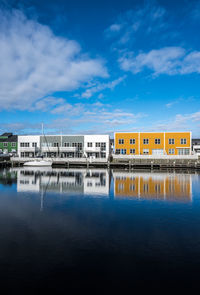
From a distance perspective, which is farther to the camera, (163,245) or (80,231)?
(80,231)

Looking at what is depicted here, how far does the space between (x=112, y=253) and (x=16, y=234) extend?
5211 mm

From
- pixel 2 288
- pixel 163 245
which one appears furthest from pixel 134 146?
pixel 2 288

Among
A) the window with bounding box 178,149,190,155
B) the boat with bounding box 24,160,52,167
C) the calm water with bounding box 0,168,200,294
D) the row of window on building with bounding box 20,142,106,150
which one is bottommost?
the calm water with bounding box 0,168,200,294

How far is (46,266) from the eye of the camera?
25.1 ft

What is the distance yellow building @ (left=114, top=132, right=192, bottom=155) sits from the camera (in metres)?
62.2

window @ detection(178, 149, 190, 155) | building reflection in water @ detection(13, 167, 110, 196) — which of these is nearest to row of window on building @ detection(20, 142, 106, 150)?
window @ detection(178, 149, 190, 155)

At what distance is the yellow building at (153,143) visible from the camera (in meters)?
62.2

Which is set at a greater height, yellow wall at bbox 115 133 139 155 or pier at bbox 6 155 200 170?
yellow wall at bbox 115 133 139 155

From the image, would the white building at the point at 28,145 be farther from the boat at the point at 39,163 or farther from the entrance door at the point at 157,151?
the entrance door at the point at 157,151

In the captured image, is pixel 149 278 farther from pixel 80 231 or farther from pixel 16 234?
pixel 16 234

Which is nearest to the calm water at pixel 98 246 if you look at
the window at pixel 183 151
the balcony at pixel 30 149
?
the window at pixel 183 151

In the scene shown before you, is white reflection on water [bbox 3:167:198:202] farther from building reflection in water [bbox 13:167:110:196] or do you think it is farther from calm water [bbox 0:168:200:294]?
calm water [bbox 0:168:200:294]

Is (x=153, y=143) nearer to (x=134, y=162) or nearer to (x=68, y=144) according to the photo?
(x=134, y=162)

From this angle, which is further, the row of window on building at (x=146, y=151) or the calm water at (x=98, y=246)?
the row of window on building at (x=146, y=151)
